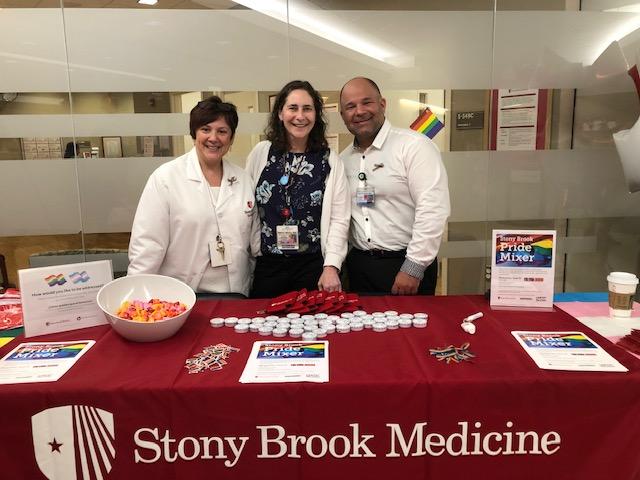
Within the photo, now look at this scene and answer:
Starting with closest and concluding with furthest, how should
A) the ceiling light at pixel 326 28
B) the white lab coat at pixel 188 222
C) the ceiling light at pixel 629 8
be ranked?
the white lab coat at pixel 188 222, the ceiling light at pixel 326 28, the ceiling light at pixel 629 8

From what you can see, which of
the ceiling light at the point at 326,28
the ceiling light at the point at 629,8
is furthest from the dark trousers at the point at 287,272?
the ceiling light at the point at 629,8

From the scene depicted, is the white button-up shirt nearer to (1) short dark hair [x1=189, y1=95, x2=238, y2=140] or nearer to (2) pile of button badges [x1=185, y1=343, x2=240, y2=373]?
(1) short dark hair [x1=189, y1=95, x2=238, y2=140]

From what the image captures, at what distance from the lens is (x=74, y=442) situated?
1.30 m

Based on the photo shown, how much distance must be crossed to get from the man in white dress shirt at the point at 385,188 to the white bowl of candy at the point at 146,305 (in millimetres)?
1000

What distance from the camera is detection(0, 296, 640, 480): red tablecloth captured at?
1.29m

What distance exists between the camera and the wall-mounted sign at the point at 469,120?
3.33m

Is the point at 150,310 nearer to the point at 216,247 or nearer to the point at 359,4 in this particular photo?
the point at 216,247

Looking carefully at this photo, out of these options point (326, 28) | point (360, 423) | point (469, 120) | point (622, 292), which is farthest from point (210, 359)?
point (469, 120)

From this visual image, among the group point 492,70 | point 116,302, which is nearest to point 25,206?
point 116,302

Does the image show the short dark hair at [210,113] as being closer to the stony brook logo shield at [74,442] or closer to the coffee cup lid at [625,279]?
the stony brook logo shield at [74,442]

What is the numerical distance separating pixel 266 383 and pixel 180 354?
33 centimetres

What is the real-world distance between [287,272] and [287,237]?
168 millimetres

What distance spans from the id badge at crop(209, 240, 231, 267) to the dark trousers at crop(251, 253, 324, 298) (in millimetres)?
199

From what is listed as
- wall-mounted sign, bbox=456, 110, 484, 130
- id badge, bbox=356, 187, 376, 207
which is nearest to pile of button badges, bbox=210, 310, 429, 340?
id badge, bbox=356, 187, 376, 207
